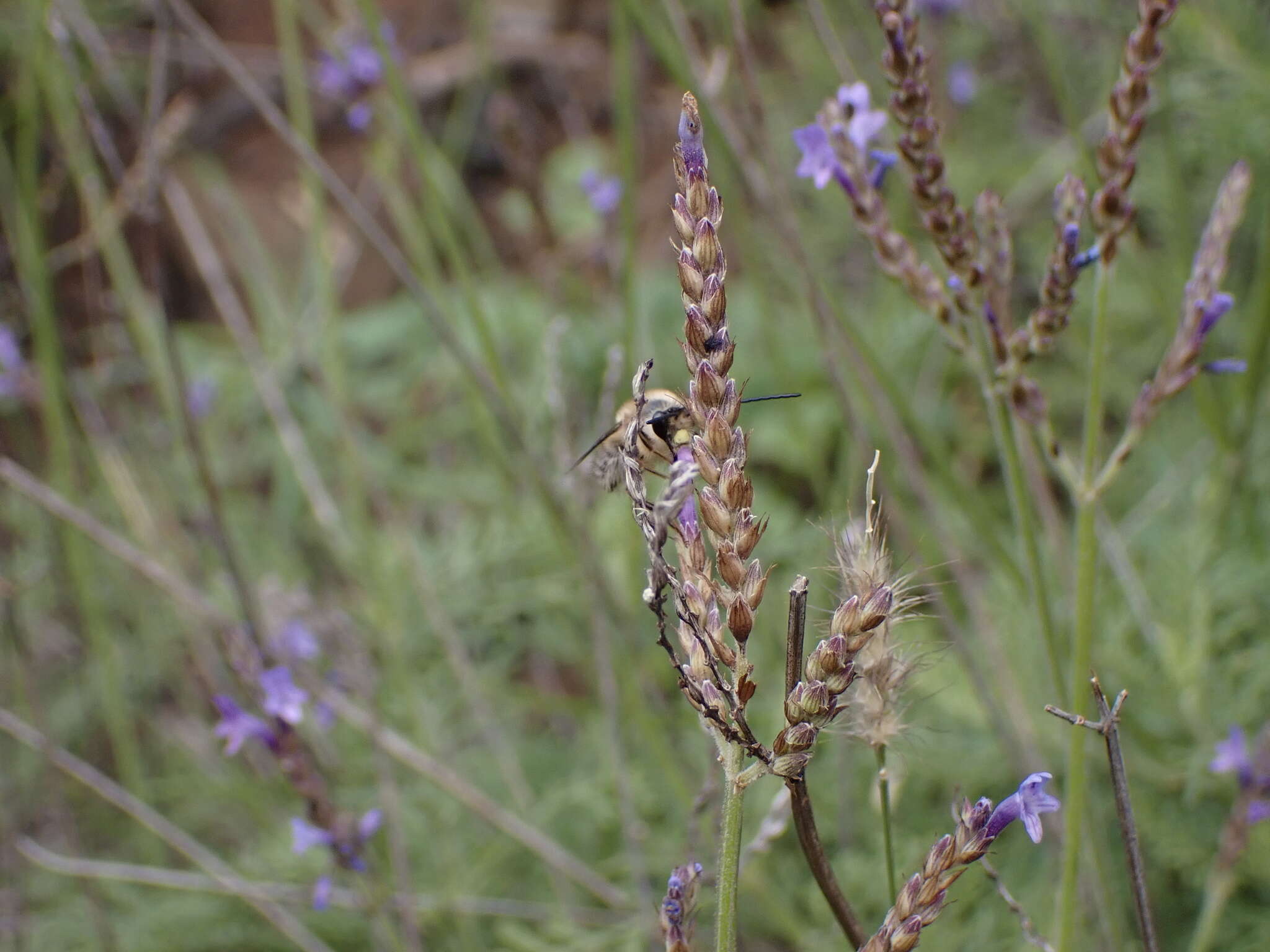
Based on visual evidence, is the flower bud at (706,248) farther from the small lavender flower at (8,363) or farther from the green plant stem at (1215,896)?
the small lavender flower at (8,363)

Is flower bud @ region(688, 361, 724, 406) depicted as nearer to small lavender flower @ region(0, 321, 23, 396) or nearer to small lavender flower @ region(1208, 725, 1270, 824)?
small lavender flower @ region(1208, 725, 1270, 824)

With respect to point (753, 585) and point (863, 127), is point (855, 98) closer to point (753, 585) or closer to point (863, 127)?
point (863, 127)

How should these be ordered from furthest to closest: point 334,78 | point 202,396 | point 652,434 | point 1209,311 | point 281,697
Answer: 1. point 202,396
2. point 334,78
3. point 281,697
4. point 1209,311
5. point 652,434

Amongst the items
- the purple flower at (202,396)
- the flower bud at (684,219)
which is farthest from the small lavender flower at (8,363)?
the flower bud at (684,219)

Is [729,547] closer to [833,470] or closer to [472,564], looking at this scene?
[472,564]

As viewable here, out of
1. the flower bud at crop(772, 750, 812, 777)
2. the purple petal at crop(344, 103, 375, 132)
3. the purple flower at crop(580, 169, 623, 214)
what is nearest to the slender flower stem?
the flower bud at crop(772, 750, 812, 777)

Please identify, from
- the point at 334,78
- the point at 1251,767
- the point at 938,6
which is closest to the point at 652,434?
the point at 1251,767
